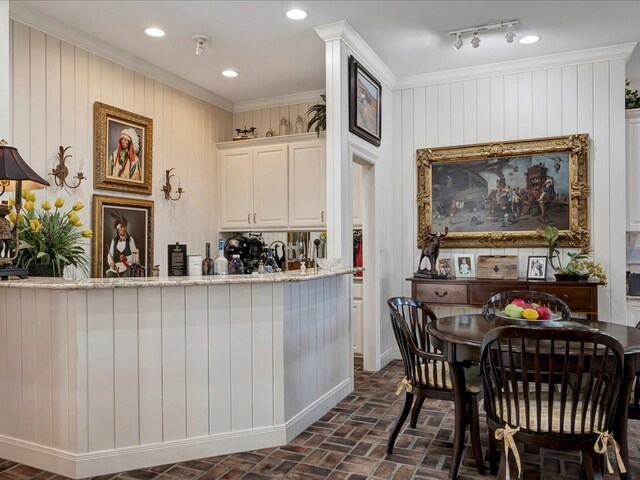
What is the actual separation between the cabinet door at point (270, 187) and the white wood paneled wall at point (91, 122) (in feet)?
1.88

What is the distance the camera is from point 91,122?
4.16 meters

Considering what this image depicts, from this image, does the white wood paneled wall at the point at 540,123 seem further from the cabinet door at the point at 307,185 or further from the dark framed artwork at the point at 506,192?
the cabinet door at the point at 307,185

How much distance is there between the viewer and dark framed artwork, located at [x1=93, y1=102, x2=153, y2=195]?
420 centimetres

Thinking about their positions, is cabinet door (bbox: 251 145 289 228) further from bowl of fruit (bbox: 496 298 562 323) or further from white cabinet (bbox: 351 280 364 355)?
bowl of fruit (bbox: 496 298 562 323)

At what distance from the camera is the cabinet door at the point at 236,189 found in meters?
5.54

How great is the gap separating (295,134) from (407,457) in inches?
142

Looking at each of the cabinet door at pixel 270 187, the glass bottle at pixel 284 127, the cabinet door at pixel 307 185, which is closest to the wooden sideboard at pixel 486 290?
the cabinet door at pixel 307 185

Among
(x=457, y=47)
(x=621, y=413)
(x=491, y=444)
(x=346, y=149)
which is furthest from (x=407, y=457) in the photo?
(x=457, y=47)

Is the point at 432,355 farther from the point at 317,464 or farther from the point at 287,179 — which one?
the point at 287,179

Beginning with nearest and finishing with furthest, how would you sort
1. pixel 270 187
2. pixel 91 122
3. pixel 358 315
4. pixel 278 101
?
pixel 91 122, pixel 358 315, pixel 270 187, pixel 278 101

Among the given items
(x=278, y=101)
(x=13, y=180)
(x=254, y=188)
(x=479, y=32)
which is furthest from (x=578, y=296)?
(x=13, y=180)

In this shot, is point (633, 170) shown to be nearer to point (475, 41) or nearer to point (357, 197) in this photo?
point (475, 41)

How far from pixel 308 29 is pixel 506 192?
243cm

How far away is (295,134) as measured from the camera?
532 cm
